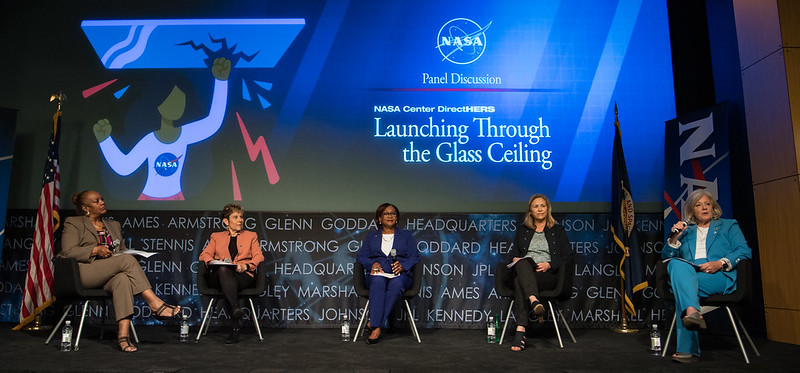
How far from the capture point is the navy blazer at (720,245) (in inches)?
149

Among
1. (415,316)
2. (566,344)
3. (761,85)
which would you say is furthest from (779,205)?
(415,316)

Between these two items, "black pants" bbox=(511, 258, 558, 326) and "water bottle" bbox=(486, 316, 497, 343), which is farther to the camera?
"water bottle" bbox=(486, 316, 497, 343)

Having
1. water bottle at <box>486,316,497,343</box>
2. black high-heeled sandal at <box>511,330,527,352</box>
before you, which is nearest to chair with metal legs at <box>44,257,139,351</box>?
water bottle at <box>486,316,497,343</box>

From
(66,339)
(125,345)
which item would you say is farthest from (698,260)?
(66,339)

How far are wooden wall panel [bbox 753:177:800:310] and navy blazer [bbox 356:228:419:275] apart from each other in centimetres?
273

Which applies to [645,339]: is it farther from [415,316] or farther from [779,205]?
[415,316]

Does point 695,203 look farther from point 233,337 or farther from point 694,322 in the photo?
point 233,337

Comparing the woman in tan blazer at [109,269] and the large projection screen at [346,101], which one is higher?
the large projection screen at [346,101]

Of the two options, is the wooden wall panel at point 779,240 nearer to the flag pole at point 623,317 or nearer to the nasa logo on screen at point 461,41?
the flag pole at point 623,317

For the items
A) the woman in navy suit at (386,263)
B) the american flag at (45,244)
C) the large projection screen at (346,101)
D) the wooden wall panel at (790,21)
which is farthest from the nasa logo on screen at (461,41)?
the american flag at (45,244)

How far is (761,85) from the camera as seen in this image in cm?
464

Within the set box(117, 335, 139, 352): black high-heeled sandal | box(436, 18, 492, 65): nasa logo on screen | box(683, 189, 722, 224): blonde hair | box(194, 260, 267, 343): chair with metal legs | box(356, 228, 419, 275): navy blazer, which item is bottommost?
box(117, 335, 139, 352): black high-heeled sandal

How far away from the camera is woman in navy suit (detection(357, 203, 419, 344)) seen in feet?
14.5

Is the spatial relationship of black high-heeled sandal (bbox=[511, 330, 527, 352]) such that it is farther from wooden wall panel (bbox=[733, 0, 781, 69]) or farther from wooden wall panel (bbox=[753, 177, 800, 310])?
wooden wall panel (bbox=[733, 0, 781, 69])
